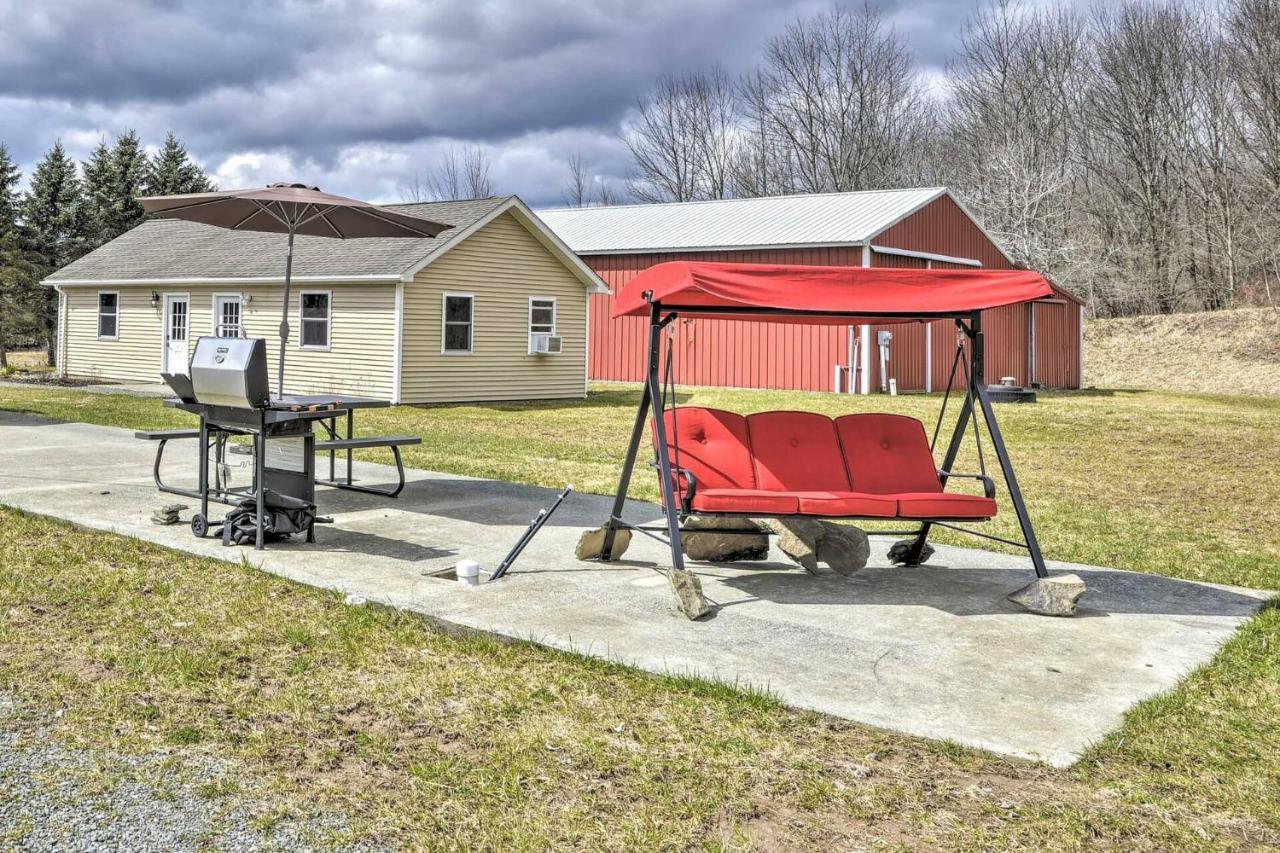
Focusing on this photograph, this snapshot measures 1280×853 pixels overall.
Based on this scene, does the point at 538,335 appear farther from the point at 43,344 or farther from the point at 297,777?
the point at 43,344

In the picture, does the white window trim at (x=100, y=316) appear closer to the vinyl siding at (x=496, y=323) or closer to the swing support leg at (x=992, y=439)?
the vinyl siding at (x=496, y=323)

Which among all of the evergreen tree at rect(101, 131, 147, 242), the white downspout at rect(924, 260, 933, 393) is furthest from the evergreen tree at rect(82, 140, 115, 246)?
the white downspout at rect(924, 260, 933, 393)

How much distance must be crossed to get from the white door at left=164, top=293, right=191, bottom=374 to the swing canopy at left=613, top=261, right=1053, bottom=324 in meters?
19.9

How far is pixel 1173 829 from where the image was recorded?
2.93 m

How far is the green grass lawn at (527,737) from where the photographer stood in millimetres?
2934

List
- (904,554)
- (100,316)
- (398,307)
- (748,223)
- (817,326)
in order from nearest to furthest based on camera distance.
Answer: (904,554)
(398,307)
(817,326)
(100,316)
(748,223)


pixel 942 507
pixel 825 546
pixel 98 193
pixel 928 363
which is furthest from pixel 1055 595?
pixel 98 193

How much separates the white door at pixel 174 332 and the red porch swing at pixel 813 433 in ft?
63.0

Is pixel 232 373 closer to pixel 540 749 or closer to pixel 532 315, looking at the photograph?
pixel 540 749

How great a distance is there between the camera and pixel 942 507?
17.5 ft

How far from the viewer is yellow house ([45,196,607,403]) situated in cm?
1898

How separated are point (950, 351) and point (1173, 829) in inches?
890

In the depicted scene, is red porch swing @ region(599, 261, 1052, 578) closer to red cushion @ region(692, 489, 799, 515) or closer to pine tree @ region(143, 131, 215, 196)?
red cushion @ region(692, 489, 799, 515)

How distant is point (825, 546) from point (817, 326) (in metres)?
14.8
